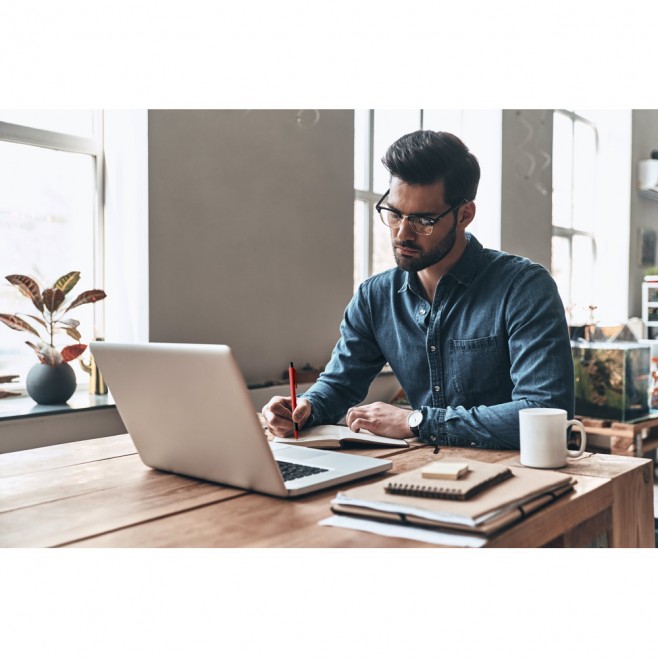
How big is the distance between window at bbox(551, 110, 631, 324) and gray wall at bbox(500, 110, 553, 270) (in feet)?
2.52

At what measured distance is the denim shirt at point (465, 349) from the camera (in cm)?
149

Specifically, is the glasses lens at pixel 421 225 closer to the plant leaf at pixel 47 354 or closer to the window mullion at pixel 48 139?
the plant leaf at pixel 47 354

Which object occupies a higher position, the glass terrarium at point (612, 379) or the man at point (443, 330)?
the man at point (443, 330)

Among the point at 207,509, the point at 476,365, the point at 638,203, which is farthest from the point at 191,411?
the point at 638,203

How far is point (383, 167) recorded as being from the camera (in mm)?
4234

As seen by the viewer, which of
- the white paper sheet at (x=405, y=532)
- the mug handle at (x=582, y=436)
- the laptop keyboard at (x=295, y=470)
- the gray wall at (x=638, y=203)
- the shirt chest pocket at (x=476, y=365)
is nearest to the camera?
the white paper sheet at (x=405, y=532)

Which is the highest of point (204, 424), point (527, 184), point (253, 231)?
point (527, 184)

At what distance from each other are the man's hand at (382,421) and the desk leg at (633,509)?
444 mm

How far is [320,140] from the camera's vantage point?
3.59 meters

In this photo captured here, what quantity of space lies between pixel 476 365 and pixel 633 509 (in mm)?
530

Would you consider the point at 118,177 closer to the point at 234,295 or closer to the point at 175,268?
the point at 175,268

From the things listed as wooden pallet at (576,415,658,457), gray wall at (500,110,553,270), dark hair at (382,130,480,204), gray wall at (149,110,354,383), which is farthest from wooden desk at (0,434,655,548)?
gray wall at (500,110,553,270)

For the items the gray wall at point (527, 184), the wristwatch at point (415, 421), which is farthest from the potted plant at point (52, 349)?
the gray wall at point (527, 184)

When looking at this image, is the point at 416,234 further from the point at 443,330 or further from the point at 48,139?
the point at 48,139
